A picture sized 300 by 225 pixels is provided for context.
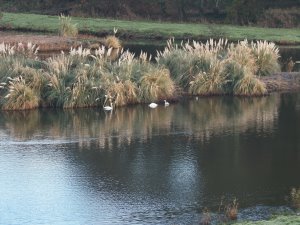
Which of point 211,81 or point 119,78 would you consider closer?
point 119,78

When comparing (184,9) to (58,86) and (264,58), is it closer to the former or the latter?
(264,58)

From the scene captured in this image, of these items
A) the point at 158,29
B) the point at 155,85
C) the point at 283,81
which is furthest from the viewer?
the point at 158,29

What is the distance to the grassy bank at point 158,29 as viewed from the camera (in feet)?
161

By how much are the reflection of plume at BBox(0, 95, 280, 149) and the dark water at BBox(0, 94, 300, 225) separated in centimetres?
3

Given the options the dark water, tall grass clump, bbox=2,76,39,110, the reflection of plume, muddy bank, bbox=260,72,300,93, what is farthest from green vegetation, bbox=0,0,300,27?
tall grass clump, bbox=2,76,39,110

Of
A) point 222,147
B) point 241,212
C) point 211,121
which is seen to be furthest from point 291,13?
point 241,212

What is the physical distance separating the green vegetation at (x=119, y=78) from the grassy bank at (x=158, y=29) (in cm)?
1888

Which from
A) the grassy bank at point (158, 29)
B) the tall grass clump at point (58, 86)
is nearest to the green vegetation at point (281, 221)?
the tall grass clump at point (58, 86)

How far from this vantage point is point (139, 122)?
2370cm

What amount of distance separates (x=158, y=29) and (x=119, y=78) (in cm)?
2613

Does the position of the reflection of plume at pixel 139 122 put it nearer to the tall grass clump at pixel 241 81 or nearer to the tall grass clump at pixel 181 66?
the tall grass clump at pixel 241 81

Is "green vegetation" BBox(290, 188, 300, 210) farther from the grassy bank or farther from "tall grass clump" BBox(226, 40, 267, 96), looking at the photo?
the grassy bank

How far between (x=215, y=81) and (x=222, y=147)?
827 centimetres

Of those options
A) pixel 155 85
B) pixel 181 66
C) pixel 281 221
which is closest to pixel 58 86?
pixel 155 85
